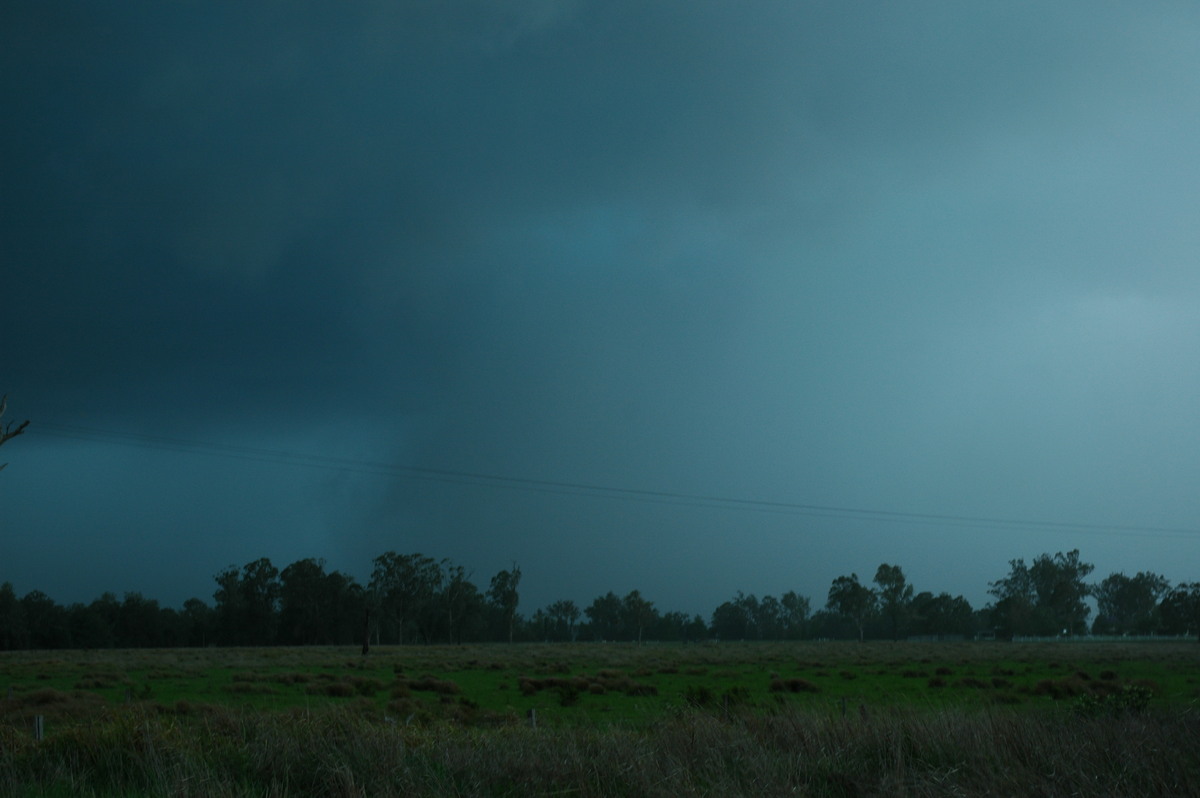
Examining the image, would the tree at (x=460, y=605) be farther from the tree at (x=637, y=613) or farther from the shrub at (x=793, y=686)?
the shrub at (x=793, y=686)

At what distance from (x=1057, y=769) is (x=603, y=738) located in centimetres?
501

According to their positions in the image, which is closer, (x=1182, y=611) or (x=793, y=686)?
(x=793, y=686)

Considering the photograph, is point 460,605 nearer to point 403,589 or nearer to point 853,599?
point 403,589

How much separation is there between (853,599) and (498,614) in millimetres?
68884

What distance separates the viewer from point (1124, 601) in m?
190

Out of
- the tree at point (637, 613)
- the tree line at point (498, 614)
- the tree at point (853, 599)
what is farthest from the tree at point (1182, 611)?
the tree at point (637, 613)

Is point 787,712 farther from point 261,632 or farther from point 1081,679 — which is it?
point 261,632

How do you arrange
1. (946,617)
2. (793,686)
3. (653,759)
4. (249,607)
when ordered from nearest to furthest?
1. (653,759)
2. (793,686)
3. (249,607)
4. (946,617)

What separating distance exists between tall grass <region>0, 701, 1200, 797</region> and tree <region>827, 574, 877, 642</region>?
530 feet

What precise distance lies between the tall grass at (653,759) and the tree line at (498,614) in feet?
204

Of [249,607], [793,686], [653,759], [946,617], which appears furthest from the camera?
[946,617]

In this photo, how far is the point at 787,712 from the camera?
1259cm

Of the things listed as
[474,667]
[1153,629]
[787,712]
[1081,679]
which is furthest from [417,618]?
[1153,629]

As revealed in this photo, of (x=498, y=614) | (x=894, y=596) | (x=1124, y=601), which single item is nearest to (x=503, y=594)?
(x=498, y=614)
